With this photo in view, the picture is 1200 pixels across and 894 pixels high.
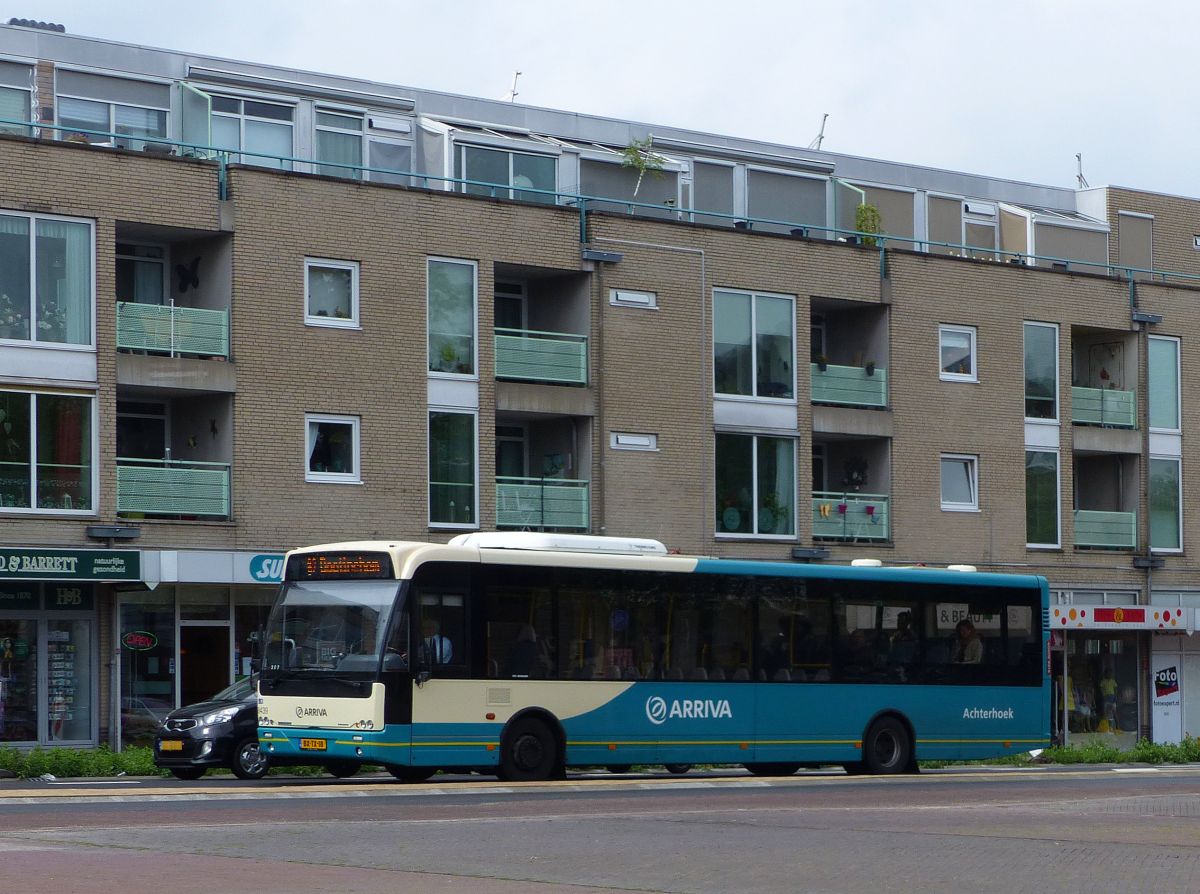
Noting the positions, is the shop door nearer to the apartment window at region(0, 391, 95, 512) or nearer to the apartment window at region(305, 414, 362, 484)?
the apartment window at region(0, 391, 95, 512)

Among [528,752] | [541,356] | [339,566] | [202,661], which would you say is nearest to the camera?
[339,566]

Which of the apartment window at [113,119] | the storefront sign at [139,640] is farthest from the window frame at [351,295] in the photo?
the storefront sign at [139,640]

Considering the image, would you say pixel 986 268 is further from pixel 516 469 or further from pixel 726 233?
pixel 516 469

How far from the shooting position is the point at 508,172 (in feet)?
126

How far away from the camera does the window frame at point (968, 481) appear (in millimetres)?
41062

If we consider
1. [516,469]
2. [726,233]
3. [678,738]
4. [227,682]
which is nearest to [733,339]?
[726,233]

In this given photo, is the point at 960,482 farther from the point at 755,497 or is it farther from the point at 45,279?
the point at 45,279

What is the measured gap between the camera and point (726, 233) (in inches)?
1522

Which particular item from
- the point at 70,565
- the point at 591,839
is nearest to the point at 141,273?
the point at 70,565

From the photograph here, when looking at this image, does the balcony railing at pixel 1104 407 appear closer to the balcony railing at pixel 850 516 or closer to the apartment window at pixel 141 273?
the balcony railing at pixel 850 516

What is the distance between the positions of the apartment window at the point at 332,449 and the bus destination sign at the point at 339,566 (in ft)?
36.5

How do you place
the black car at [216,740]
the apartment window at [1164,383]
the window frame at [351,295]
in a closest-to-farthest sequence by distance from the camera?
the black car at [216,740] → the window frame at [351,295] → the apartment window at [1164,383]

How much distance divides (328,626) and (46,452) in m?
10.7

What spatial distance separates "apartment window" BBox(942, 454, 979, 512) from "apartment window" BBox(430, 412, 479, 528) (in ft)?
37.8
